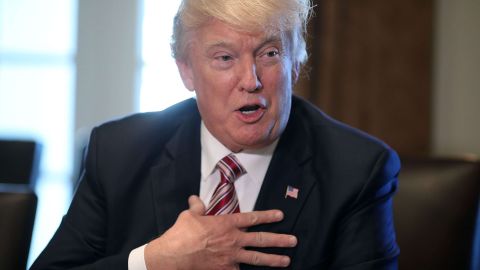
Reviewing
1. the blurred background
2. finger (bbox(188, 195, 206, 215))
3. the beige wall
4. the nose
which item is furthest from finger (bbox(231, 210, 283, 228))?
the beige wall

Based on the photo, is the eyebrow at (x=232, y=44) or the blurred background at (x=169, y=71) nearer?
the eyebrow at (x=232, y=44)

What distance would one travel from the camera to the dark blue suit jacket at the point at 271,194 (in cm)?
176

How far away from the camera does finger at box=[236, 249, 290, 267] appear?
168 cm

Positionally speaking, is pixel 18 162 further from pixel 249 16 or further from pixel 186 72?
pixel 249 16

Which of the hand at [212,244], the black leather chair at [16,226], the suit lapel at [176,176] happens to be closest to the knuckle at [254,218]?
the hand at [212,244]

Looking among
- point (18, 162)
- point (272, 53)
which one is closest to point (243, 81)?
point (272, 53)

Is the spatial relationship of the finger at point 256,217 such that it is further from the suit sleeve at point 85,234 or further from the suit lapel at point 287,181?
the suit sleeve at point 85,234

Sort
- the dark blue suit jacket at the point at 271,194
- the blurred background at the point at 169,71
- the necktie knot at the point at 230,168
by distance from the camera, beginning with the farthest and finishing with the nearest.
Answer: the blurred background at the point at 169,71, the necktie knot at the point at 230,168, the dark blue suit jacket at the point at 271,194

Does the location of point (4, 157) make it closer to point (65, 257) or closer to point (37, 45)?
point (65, 257)

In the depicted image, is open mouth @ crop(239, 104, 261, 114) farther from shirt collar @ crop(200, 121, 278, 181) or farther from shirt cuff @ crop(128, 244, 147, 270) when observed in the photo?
shirt cuff @ crop(128, 244, 147, 270)

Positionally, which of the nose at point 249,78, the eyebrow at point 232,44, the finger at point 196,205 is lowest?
the finger at point 196,205

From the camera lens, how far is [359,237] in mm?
1738

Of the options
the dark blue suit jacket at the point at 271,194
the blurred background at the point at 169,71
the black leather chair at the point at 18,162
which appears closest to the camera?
the dark blue suit jacket at the point at 271,194

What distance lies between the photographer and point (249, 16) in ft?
5.47
